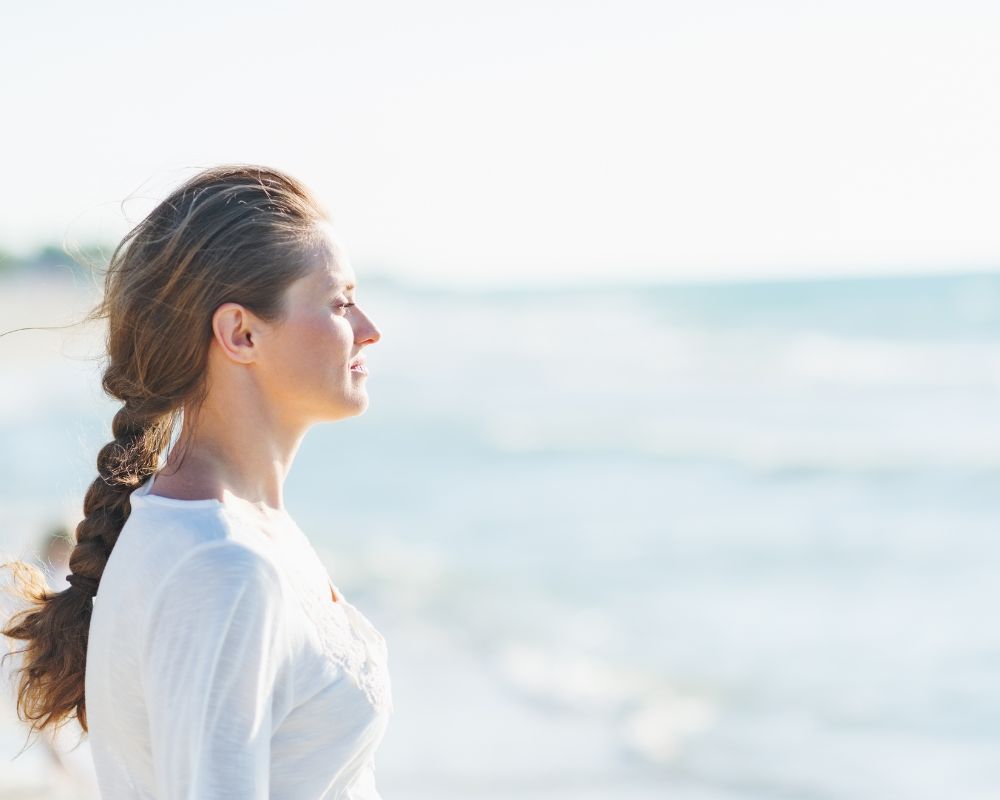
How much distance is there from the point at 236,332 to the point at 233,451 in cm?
16

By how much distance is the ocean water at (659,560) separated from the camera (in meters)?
5.82

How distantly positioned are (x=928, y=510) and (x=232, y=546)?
12.0 meters

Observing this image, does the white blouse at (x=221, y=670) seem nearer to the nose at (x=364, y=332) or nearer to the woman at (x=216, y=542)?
the woman at (x=216, y=542)

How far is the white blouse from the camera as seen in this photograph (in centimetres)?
142

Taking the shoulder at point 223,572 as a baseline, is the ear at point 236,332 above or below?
above

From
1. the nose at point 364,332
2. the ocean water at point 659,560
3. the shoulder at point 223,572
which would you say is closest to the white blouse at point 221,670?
the shoulder at point 223,572

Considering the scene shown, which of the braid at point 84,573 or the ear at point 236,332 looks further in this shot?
the braid at point 84,573

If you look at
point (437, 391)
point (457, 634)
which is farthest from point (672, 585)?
point (437, 391)

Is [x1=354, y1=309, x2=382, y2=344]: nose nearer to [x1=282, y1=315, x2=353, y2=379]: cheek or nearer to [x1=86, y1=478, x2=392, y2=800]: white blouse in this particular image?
[x1=282, y1=315, x2=353, y2=379]: cheek

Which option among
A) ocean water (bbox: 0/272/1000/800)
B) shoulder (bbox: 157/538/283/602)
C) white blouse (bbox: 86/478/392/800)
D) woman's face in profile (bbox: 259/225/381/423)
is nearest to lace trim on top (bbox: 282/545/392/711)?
white blouse (bbox: 86/478/392/800)

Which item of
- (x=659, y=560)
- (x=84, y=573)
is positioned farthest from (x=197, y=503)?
(x=659, y=560)

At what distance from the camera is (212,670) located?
141 cm

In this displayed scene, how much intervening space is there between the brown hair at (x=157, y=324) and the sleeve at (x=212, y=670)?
36cm

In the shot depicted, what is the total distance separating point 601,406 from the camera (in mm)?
21328
